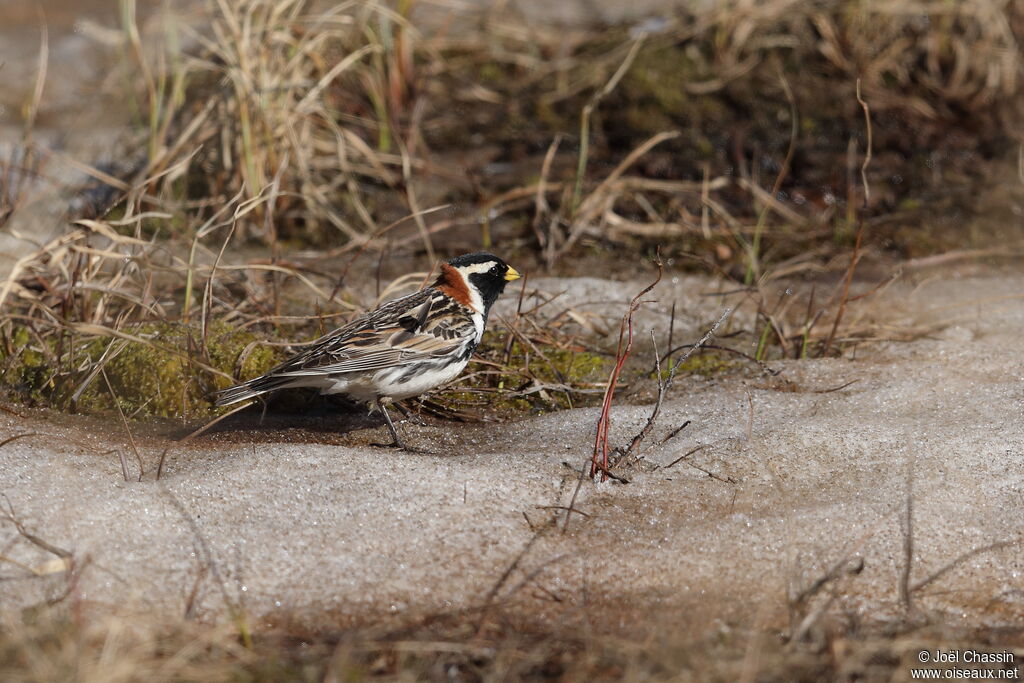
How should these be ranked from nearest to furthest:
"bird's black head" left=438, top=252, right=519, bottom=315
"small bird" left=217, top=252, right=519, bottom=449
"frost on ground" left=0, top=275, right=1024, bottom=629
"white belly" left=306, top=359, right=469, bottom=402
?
"frost on ground" left=0, top=275, right=1024, bottom=629 → "small bird" left=217, top=252, right=519, bottom=449 → "white belly" left=306, top=359, right=469, bottom=402 → "bird's black head" left=438, top=252, right=519, bottom=315

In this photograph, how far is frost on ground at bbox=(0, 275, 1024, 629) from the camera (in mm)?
3188

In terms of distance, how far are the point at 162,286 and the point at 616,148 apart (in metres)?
3.13

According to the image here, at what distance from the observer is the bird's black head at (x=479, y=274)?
190 inches

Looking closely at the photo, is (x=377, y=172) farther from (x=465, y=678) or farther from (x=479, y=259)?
(x=465, y=678)

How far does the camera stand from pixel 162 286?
18.1 ft

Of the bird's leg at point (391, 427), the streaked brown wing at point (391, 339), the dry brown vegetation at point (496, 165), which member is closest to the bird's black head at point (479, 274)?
the streaked brown wing at point (391, 339)

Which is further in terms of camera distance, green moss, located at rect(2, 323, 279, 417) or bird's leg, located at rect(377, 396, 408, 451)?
green moss, located at rect(2, 323, 279, 417)

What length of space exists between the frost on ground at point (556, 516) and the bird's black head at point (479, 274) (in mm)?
755

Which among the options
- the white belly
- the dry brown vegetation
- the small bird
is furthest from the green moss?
the white belly

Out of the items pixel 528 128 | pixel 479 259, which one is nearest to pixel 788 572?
pixel 479 259

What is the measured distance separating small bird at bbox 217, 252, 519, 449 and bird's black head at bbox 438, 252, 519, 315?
12 mm

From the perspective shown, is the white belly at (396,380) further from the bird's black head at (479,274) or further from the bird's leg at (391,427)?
the bird's black head at (479,274)

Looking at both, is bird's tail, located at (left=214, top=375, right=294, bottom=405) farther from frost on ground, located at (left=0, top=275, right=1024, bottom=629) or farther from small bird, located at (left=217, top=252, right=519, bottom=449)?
frost on ground, located at (left=0, top=275, right=1024, bottom=629)

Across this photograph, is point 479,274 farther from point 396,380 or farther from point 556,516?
point 556,516
